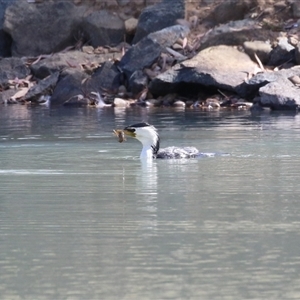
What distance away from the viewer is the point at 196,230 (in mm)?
8250

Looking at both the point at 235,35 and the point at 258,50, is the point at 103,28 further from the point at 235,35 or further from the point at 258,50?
the point at 258,50

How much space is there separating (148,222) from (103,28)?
83.0ft

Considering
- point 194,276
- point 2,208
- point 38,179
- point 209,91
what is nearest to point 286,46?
point 209,91

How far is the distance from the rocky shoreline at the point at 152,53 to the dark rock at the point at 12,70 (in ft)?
0.10

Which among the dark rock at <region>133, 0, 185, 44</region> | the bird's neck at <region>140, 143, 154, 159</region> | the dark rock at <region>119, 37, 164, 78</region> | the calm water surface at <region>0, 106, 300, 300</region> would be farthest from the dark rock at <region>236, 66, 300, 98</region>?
the bird's neck at <region>140, 143, 154, 159</region>

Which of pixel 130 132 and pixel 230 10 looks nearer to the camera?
pixel 130 132

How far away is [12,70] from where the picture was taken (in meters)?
32.3

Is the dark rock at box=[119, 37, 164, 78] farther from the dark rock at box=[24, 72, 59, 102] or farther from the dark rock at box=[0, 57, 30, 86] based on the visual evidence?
the dark rock at box=[0, 57, 30, 86]

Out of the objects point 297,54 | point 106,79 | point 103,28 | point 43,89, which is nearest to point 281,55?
point 297,54

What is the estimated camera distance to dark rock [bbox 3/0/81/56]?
34.7 meters

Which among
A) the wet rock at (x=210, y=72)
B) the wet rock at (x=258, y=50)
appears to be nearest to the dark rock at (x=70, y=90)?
the wet rock at (x=210, y=72)

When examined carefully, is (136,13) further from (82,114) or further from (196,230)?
(196,230)

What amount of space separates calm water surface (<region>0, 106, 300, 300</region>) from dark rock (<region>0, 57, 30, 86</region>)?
16.5 metres

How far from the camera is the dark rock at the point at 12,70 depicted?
32.0 meters
